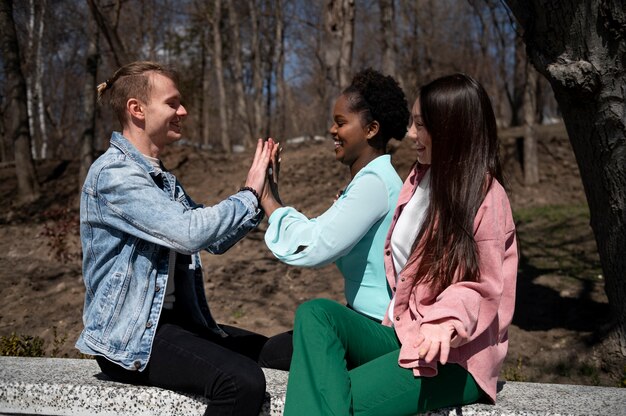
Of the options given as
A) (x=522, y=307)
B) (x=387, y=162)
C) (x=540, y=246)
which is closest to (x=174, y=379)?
(x=387, y=162)

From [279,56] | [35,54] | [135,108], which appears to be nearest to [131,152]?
[135,108]

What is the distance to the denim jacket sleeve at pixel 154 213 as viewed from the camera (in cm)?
247

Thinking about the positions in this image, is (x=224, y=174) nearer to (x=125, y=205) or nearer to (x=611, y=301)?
(x=611, y=301)

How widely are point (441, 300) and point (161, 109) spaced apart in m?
1.37

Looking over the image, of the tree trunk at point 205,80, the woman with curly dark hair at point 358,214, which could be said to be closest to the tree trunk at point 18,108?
the woman with curly dark hair at point 358,214

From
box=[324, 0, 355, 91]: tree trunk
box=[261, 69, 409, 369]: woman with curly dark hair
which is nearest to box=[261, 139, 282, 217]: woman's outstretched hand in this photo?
box=[261, 69, 409, 369]: woman with curly dark hair

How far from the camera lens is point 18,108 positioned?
9367 mm

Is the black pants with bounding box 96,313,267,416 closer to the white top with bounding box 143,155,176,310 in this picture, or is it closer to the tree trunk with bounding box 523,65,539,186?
the white top with bounding box 143,155,176,310

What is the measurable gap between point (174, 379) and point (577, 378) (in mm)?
3052

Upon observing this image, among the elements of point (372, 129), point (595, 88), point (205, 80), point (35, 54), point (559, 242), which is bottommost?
point (559, 242)

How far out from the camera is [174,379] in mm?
2457

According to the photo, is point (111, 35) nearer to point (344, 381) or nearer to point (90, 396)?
point (90, 396)

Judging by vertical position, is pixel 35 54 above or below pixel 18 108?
above

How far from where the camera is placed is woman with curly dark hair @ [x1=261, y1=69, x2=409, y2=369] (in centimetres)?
256
